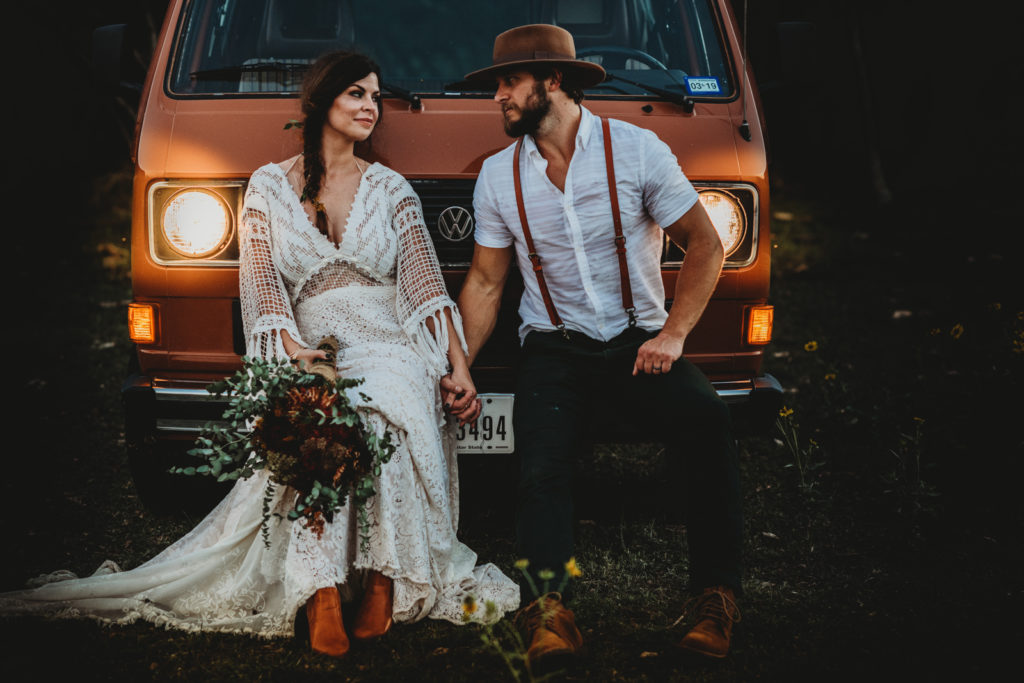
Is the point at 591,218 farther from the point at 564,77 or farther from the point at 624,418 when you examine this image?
the point at 624,418

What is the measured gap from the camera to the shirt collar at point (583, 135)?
3346 millimetres

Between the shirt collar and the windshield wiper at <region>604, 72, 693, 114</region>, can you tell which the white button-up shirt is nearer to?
the shirt collar

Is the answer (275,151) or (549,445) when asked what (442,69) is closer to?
(275,151)

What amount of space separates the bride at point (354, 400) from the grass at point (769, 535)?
0.12m

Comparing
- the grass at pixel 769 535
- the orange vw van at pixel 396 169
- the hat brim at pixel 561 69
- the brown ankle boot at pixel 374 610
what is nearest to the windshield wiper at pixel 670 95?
the orange vw van at pixel 396 169

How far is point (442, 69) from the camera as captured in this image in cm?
394

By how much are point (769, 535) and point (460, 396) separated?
1501 millimetres

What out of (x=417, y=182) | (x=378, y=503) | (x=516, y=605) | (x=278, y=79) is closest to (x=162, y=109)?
(x=278, y=79)

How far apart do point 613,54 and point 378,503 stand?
81.3 inches

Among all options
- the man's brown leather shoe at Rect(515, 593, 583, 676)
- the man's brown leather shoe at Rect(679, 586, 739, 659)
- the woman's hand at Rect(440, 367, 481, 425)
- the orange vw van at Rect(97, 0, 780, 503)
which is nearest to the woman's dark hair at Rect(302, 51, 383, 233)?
the orange vw van at Rect(97, 0, 780, 503)

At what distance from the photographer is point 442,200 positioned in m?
3.62

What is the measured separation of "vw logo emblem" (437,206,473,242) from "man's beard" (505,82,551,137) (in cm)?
39

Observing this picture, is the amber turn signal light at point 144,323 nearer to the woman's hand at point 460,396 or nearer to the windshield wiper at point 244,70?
the windshield wiper at point 244,70

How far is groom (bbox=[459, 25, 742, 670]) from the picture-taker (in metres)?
3.16
